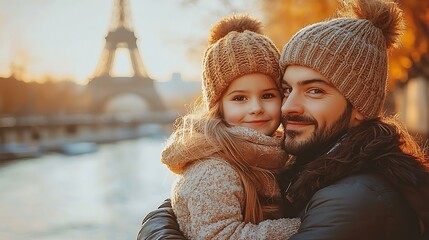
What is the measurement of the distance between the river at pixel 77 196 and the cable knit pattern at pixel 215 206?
0.47 meters

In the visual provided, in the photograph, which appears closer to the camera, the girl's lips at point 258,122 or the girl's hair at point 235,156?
the girl's hair at point 235,156

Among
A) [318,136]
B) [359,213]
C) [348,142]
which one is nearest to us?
[359,213]

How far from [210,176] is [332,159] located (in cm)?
48

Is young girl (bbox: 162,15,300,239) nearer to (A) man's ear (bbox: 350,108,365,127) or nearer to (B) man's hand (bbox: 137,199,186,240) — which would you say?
(B) man's hand (bbox: 137,199,186,240)

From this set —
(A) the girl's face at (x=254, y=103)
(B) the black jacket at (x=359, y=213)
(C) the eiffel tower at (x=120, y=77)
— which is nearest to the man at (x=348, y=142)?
(B) the black jacket at (x=359, y=213)

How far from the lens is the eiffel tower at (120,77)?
147 ft

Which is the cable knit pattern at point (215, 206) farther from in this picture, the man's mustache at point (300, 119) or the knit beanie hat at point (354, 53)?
the knit beanie hat at point (354, 53)

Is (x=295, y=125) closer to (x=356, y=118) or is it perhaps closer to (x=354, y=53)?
(x=356, y=118)

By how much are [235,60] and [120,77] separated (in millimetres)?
45068

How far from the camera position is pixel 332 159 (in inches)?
84.1

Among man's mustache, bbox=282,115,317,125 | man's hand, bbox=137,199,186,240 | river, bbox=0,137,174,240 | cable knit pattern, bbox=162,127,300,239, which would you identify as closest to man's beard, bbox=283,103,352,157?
man's mustache, bbox=282,115,317,125

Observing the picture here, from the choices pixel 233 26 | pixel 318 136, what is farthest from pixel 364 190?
pixel 233 26

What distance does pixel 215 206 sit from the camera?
2215 millimetres

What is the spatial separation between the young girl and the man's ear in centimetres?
34
